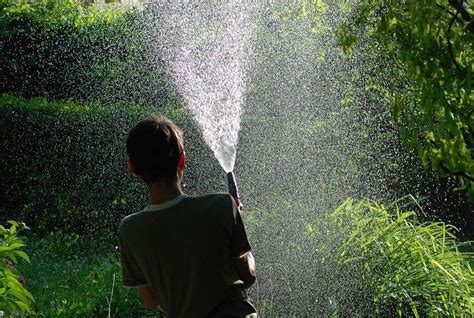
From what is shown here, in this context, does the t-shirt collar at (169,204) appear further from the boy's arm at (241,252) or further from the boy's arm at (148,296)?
the boy's arm at (148,296)

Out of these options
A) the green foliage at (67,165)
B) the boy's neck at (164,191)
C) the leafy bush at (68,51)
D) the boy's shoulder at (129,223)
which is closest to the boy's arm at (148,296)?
the boy's shoulder at (129,223)

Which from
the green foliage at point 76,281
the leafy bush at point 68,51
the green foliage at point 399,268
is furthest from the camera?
the leafy bush at point 68,51

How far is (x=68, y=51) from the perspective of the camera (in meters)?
9.91

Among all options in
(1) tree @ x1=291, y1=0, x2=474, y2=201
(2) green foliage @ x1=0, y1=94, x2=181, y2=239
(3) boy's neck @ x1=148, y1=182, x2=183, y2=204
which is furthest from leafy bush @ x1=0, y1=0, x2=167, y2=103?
(3) boy's neck @ x1=148, y1=182, x2=183, y2=204

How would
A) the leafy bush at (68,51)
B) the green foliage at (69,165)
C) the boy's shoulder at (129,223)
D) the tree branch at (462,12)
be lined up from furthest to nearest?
1. the leafy bush at (68,51)
2. the green foliage at (69,165)
3. the tree branch at (462,12)
4. the boy's shoulder at (129,223)

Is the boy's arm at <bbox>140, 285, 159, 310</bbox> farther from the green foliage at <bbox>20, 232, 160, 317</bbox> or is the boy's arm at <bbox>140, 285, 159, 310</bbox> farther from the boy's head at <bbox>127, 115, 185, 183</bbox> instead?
the green foliage at <bbox>20, 232, 160, 317</bbox>

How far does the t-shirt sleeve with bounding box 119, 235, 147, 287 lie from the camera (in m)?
2.45

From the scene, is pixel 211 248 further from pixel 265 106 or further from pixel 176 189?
pixel 265 106

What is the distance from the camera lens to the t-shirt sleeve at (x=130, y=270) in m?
2.45

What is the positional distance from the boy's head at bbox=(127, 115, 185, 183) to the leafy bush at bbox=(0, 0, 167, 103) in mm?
7125

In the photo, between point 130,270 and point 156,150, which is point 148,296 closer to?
point 130,270

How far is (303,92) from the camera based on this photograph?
7730 mm

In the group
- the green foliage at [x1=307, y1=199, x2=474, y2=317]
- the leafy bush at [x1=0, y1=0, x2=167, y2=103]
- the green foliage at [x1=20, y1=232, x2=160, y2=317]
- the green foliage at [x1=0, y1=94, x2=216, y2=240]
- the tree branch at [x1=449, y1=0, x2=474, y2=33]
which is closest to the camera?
the tree branch at [x1=449, y1=0, x2=474, y2=33]

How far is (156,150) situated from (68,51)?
7.90 meters
